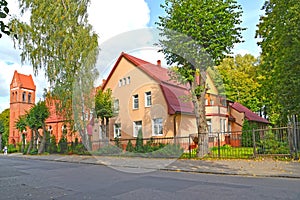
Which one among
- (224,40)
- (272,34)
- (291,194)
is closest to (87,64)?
(224,40)

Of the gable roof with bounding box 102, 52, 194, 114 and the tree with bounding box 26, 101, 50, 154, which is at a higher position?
the gable roof with bounding box 102, 52, 194, 114

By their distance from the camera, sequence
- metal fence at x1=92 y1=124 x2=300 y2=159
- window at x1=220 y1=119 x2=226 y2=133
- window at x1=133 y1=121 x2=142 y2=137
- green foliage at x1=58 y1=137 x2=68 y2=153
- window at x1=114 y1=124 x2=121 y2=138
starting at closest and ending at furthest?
metal fence at x1=92 y1=124 x2=300 y2=159 < window at x1=133 y1=121 x2=142 y2=137 < green foliage at x1=58 y1=137 x2=68 y2=153 < window at x1=114 y1=124 x2=121 y2=138 < window at x1=220 y1=119 x2=226 y2=133

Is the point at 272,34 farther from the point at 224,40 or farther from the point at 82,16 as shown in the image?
the point at 82,16

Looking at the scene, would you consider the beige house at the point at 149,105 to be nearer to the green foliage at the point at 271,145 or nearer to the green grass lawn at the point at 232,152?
the green grass lawn at the point at 232,152

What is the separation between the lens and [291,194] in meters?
6.62

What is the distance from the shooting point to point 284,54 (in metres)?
16.3

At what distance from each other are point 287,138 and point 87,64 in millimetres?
15914

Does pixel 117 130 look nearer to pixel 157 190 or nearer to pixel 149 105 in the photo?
pixel 149 105

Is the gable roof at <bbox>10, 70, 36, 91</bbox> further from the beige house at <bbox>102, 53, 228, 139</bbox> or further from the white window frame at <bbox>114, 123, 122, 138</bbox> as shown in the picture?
the white window frame at <bbox>114, 123, 122, 138</bbox>

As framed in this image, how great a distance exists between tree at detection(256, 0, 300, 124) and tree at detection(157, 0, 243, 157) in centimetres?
267

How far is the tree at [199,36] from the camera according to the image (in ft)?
50.5

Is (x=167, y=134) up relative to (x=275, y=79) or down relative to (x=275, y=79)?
down

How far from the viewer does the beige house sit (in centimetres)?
2384

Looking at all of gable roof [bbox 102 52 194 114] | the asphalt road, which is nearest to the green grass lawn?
the asphalt road
